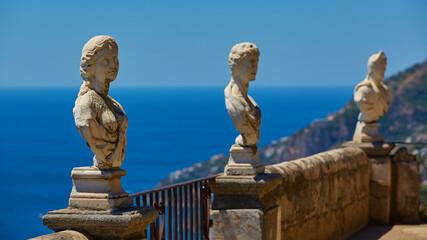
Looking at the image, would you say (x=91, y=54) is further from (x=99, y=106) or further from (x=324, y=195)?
(x=324, y=195)

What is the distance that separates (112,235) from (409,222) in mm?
7927

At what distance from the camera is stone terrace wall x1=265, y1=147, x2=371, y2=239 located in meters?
8.32

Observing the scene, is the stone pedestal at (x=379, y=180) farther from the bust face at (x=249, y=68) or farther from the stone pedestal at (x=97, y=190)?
the stone pedestal at (x=97, y=190)

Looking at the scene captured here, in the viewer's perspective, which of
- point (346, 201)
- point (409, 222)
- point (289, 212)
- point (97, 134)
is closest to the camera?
point (97, 134)

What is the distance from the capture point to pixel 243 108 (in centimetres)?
715

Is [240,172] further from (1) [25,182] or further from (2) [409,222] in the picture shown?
(1) [25,182]

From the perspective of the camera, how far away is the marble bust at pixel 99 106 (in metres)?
4.98

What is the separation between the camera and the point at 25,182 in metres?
26.3

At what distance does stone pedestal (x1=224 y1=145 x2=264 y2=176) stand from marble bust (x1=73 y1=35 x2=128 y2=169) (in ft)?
7.80

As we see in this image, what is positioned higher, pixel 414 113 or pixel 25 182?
pixel 414 113

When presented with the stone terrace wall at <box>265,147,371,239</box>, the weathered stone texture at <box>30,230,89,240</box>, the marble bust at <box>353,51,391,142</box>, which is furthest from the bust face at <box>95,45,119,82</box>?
the marble bust at <box>353,51,391,142</box>

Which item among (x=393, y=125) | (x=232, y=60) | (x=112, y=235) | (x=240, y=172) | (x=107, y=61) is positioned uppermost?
(x=393, y=125)

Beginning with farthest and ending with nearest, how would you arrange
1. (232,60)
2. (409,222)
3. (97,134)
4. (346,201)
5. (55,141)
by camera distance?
(55,141) < (409,222) < (346,201) < (232,60) < (97,134)

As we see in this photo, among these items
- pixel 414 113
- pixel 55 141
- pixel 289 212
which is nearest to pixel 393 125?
pixel 414 113
